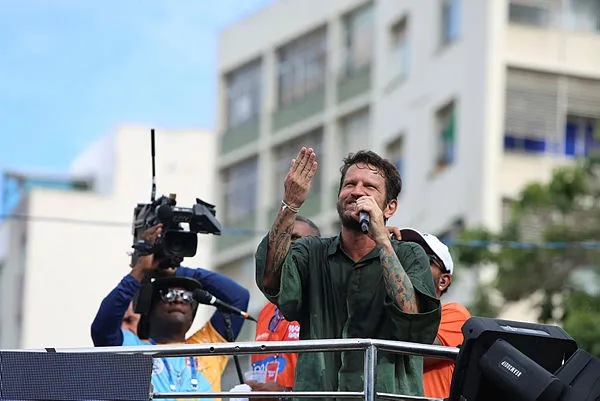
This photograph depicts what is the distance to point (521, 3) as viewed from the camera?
3306 cm

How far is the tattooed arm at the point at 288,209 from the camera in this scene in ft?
28.2

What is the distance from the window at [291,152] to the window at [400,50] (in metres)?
3.11

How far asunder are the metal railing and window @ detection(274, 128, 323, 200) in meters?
30.0

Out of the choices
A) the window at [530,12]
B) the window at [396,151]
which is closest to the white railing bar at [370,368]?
the window at [530,12]

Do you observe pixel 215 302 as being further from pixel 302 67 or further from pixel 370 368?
pixel 302 67

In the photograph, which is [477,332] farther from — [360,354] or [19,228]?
[19,228]

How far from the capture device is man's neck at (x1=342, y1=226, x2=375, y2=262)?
873 cm

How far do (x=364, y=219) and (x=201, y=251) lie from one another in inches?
1347

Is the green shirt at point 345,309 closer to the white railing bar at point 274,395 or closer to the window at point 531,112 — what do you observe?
the white railing bar at point 274,395

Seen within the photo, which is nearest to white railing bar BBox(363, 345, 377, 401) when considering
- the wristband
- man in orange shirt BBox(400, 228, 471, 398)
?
the wristband

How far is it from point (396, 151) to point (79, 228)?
18213 millimetres

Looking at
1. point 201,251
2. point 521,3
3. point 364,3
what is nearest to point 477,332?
point 521,3

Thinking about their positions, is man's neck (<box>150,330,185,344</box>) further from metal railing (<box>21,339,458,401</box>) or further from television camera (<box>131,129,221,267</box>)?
metal railing (<box>21,339,458,401</box>)

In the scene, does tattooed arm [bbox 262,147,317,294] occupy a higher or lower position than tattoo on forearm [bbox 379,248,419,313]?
higher
